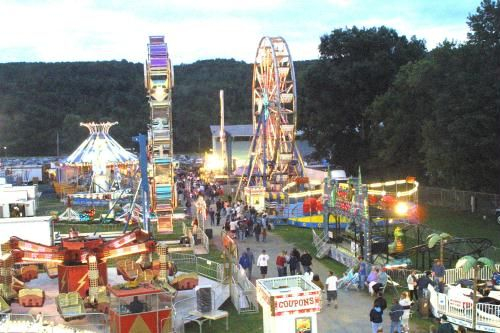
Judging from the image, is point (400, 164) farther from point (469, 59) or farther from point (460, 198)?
point (469, 59)

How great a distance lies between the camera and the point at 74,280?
675 inches

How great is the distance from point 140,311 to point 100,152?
3993 cm

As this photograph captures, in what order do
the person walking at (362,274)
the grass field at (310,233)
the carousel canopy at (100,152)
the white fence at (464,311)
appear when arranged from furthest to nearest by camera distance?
the carousel canopy at (100,152)
the person walking at (362,274)
the grass field at (310,233)
the white fence at (464,311)

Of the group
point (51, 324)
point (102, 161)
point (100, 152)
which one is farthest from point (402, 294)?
point (100, 152)

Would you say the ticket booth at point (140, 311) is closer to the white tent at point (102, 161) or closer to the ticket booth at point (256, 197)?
the ticket booth at point (256, 197)

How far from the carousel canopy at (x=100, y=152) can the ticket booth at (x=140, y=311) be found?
3865 centimetres

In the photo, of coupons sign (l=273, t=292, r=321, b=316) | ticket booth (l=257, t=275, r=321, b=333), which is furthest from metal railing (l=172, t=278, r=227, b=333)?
coupons sign (l=273, t=292, r=321, b=316)

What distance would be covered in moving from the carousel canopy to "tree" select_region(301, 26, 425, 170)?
1552 centimetres

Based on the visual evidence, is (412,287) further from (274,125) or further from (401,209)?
(274,125)

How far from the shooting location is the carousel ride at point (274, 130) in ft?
130

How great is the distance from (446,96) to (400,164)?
12.0m

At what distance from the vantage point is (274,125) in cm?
4209

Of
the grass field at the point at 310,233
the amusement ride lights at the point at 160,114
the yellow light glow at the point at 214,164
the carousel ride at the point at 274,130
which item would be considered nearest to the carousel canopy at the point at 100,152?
the yellow light glow at the point at 214,164

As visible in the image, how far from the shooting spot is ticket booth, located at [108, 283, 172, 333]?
1282cm
